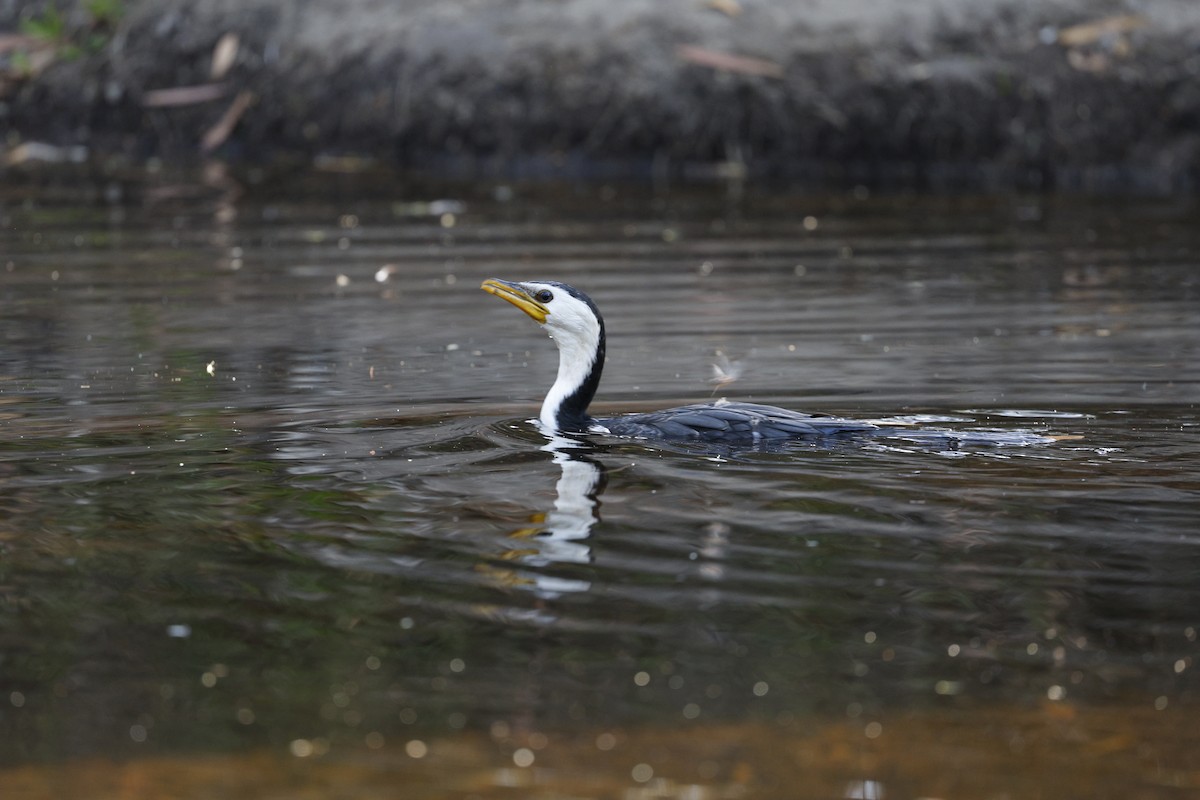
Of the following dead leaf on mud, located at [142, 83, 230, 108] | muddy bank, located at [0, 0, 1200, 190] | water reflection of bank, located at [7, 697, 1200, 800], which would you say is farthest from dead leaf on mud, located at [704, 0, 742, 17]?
water reflection of bank, located at [7, 697, 1200, 800]

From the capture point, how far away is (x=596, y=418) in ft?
30.8

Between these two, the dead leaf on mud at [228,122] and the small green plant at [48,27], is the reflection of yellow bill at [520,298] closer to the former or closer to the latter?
the dead leaf on mud at [228,122]

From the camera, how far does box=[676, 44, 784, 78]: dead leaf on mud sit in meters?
21.4

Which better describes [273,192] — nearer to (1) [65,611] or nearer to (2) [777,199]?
(2) [777,199]

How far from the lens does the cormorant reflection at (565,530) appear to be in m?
6.50

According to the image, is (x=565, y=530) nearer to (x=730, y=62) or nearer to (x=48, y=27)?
(x=730, y=62)

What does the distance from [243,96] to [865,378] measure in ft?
49.8

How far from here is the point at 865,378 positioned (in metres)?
10.5

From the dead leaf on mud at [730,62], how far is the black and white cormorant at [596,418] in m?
12.5

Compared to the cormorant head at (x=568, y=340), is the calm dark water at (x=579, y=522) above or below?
below

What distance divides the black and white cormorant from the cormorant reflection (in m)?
0.50

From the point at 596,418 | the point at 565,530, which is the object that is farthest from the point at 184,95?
the point at 565,530

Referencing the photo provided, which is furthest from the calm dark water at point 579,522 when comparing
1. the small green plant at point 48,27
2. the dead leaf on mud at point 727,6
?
the small green plant at point 48,27

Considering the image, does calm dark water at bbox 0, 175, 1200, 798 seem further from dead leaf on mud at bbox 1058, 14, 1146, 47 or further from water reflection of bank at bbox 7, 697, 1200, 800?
dead leaf on mud at bbox 1058, 14, 1146, 47
